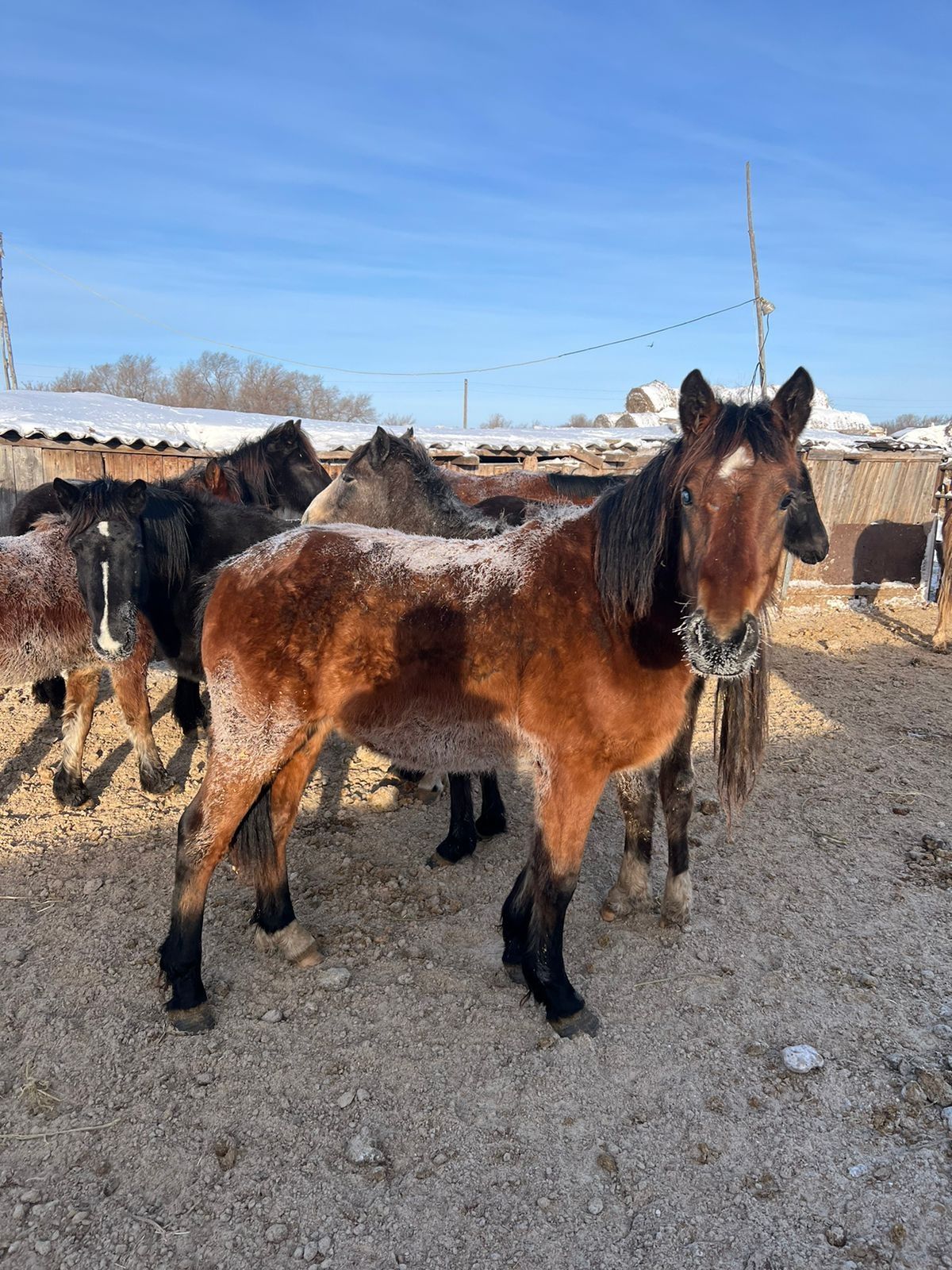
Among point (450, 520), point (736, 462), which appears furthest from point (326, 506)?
point (736, 462)

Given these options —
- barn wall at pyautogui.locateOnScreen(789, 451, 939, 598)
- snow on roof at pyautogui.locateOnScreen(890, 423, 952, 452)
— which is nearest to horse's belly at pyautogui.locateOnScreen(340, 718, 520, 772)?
barn wall at pyautogui.locateOnScreen(789, 451, 939, 598)

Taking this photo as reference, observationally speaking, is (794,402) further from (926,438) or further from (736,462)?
(926,438)

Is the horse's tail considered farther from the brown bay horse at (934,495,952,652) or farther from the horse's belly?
the brown bay horse at (934,495,952,652)

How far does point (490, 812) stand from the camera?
4.79 m


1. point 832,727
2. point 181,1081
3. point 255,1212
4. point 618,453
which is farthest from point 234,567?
point 618,453

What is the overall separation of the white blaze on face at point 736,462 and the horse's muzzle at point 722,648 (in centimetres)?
51

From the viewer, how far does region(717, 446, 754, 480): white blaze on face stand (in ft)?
8.24

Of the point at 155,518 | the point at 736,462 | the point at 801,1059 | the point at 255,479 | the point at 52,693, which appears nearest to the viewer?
the point at 736,462

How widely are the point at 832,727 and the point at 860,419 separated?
25.6 metres

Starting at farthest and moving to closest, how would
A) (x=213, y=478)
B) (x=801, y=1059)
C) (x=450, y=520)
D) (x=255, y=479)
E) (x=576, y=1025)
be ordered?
(x=255, y=479), (x=213, y=478), (x=450, y=520), (x=576, y=1025), (x=801, y=1059)

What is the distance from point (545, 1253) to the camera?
223 cm

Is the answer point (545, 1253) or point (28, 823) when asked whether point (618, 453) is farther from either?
point (545, 1253)

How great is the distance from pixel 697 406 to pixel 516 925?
252 centimetres

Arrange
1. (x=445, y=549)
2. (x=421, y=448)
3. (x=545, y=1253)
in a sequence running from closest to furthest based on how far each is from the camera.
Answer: (x=545, y=1253)
(x=445, y=549)
(x=421, y=448)
